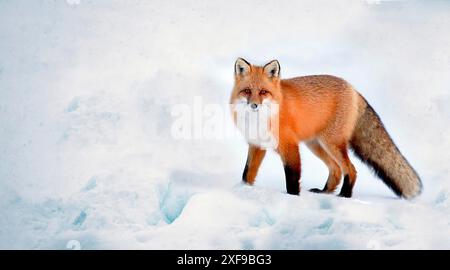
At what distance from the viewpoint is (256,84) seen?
5141mm

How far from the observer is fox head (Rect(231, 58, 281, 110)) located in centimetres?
504

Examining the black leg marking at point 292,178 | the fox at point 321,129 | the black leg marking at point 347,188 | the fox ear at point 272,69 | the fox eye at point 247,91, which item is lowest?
the black leg marking at point 347,188

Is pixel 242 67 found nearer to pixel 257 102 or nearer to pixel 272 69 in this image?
pixel 272 69

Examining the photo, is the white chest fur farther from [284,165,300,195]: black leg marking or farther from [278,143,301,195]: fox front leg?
[284,165,300,195]: black leg marking

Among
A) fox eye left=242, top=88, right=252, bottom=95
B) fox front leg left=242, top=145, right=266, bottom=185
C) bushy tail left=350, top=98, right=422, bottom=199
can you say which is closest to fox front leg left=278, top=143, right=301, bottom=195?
fox front leg left=242, top=145, right=266, bottom=185

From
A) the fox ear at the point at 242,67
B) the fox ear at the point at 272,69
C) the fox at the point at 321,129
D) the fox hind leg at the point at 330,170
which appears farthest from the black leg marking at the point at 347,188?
the fox ear at the point at 242,67

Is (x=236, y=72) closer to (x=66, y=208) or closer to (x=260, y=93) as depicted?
(x=260, y=93)

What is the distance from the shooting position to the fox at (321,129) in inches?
205

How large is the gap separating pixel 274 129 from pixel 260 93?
36 centimetres

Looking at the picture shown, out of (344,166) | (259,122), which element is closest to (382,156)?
(344,166)

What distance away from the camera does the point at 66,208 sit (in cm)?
516

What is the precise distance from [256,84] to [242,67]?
240 millimetres

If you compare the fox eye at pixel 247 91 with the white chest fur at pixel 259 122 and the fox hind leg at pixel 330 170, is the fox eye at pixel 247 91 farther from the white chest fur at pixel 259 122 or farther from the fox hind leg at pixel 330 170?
the fox hind leg at pixel 330 170
